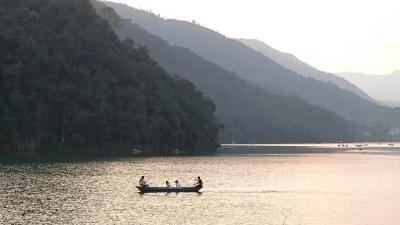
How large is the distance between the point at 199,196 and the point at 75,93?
8472cm

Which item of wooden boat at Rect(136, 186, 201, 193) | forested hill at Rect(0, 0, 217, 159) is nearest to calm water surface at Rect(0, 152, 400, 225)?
wooden boat at Rect(136, 186, 201, 193)

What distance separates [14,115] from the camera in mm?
148500

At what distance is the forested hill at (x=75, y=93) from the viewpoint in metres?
152

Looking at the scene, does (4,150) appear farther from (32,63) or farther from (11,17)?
(11,17)

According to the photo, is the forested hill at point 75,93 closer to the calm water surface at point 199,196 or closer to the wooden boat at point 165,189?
the calm water surface at point 199,196

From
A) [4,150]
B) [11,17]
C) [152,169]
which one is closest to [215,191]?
[152,169]

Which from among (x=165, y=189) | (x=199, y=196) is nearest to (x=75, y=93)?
(x=165, y=189)

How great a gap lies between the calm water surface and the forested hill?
31794 mm

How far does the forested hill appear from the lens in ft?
498

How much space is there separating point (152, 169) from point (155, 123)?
172ft

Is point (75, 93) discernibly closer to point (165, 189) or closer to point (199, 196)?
point (165, 189)

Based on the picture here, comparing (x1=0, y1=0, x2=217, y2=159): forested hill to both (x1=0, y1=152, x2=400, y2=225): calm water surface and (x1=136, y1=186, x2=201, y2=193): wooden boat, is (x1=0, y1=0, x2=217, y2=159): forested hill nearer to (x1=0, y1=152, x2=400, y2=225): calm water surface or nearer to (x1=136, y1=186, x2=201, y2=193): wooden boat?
(x1=0, y1=152, x2=400, y2=225): calm water surface

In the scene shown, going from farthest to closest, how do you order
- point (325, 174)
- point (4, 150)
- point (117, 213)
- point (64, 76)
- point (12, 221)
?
point (64, 76), point (4, 150), point (325, 174), point (117, 213), point (12, 221)

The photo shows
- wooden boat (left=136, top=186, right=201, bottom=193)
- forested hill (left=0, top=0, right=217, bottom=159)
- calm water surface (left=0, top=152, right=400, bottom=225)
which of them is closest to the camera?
calm water surface (left=0, top=152, right=400, bottom=225)
